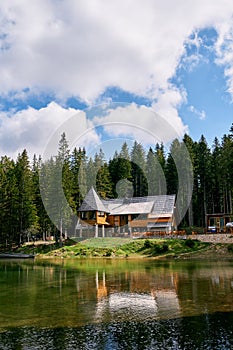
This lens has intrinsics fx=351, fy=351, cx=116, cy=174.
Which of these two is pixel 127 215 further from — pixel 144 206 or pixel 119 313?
pixel 119 313

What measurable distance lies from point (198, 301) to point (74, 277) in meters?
11.1

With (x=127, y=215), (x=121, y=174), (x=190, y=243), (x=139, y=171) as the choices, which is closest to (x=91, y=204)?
(x=127, y=215)

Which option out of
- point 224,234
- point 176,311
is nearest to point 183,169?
point 224,234

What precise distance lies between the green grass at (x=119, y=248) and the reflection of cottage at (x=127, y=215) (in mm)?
3558

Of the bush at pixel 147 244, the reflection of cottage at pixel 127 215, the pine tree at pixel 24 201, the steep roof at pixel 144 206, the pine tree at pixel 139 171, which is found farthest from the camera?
the pine tree at pixel 139 171

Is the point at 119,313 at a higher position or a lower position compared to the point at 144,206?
lower

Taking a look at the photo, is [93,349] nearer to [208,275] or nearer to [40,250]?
[208,275]

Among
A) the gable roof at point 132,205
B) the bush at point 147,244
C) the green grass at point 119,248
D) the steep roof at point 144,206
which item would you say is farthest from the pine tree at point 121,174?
the bush at point 147,244

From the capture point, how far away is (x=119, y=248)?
40625 millimetres

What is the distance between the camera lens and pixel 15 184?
54.3 meters

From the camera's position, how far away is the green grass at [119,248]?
37.5 m

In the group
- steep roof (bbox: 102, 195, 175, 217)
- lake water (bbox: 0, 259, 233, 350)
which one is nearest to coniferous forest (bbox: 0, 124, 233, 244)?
steep roof (bbox: 102, 195, 175, 217)

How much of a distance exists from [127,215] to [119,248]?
34.5 feet

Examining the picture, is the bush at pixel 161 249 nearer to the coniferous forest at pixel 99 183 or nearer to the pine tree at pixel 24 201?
the coniferous forest at pixel 99 183
